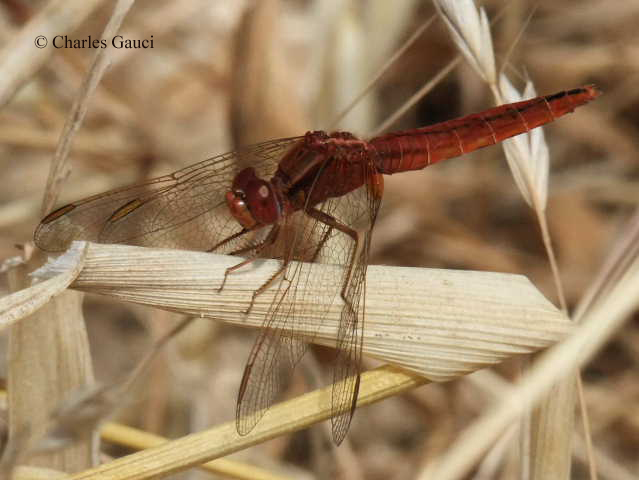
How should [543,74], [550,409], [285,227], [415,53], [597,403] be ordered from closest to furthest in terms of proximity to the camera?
[550,409]
[285,227]
[597,403]
[543,74]
[415,53]

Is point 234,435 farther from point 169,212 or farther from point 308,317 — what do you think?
point 169,212

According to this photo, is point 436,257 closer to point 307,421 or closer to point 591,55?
point 591,55

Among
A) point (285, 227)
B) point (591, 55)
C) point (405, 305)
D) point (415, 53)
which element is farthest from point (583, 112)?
point (405, 305)

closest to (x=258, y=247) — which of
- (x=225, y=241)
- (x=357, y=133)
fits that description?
(x=225, y=241)

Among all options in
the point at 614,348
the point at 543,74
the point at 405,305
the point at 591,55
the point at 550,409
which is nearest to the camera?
the point at 550,409

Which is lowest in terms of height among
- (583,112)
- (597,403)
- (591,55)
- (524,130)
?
(597,403)

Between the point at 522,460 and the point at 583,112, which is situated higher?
the point at 583,112

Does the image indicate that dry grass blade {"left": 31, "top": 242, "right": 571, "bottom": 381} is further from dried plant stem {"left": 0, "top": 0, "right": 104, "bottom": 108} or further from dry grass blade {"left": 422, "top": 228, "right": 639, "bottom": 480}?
dried plant stem {"left": 0, "top": 0, "right": 104, "bottom": 108}
